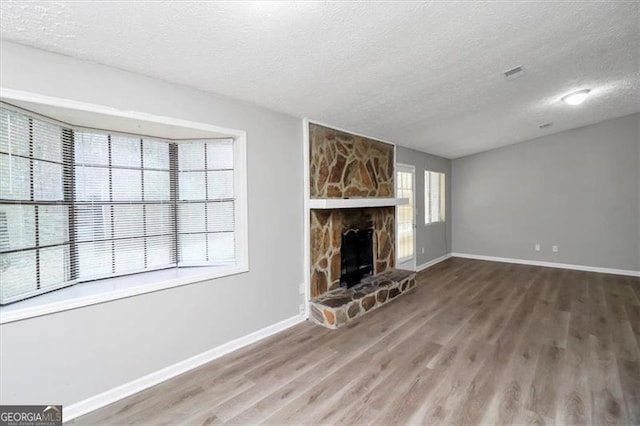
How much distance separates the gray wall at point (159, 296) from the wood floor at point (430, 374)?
0.83ft

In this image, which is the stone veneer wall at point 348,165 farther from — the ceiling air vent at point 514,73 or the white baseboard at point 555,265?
the white baseboard at point 555,265

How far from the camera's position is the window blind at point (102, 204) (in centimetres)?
187

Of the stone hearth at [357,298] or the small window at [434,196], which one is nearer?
the stone hearth at [357,298]

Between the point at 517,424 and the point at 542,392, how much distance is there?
0.49 metres

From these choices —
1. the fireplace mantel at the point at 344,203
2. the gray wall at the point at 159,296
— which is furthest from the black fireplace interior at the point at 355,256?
the gray wall at the point at 159,296

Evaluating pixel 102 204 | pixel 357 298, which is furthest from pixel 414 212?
pixel 102 204

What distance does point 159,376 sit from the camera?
7.29ft

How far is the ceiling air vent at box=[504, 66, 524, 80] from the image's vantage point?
107 inches

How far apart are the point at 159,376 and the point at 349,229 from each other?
2.68 metres

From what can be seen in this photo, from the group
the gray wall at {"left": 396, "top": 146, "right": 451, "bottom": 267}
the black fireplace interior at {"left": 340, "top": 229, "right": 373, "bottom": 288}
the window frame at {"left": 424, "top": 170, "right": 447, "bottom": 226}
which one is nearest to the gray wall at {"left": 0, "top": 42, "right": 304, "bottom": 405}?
the black fireplace interior at {"left": 340, "top": 229, "right": 373, "bottom": 288}

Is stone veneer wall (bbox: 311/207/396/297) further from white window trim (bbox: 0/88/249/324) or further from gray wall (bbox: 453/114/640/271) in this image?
gray wall (bbox: 453/114/640/271)

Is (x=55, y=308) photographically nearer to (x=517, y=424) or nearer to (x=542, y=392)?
(x=517, y=424)

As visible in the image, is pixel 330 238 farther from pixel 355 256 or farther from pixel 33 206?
pixel 33 206

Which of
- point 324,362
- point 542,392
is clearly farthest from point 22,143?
point 542,392
